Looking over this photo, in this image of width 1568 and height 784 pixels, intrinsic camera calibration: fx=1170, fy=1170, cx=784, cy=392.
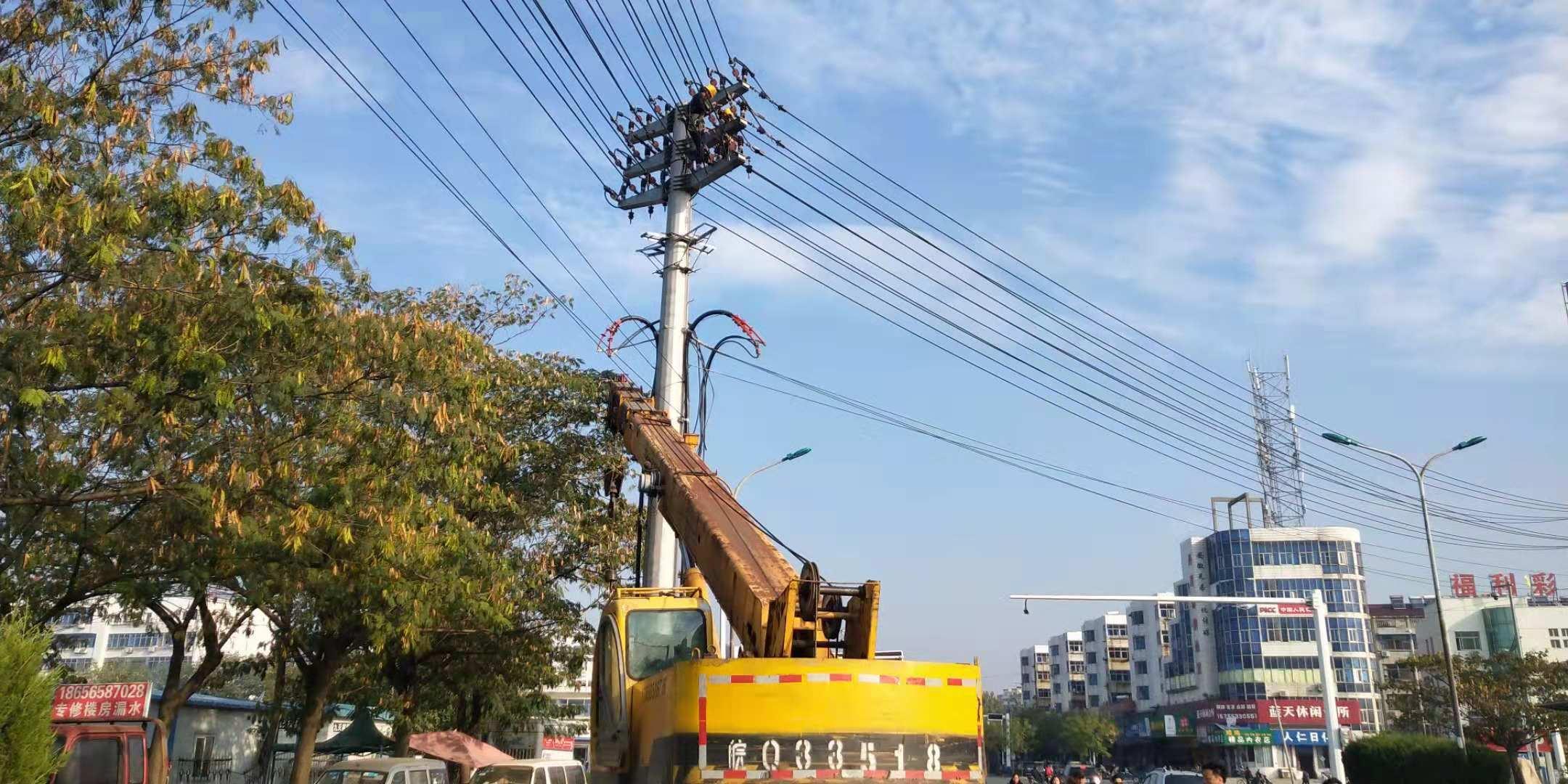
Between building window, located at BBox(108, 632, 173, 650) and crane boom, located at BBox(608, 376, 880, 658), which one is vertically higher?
building window, located at BBox(108, 632, 173, 650)

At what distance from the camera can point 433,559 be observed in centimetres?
1585

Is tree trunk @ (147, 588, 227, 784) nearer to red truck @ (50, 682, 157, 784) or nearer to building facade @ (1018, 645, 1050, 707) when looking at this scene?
red truck @ (50, 682, 157, 784)

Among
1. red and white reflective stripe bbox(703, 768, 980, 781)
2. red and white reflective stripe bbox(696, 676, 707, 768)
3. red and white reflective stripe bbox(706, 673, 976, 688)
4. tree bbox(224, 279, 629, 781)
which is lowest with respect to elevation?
red and white reflective stripe bbox(703, 768, 980, 781)

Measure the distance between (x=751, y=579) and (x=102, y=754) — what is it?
6.55 meters

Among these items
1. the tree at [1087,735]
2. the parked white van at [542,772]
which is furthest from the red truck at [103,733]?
the tree at [1087,735]

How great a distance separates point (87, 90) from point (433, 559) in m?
7.26

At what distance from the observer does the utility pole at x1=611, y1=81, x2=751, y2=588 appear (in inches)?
838

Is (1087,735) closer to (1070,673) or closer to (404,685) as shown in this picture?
(1070,673)

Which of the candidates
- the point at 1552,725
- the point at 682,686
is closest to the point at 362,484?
the point at 682,686

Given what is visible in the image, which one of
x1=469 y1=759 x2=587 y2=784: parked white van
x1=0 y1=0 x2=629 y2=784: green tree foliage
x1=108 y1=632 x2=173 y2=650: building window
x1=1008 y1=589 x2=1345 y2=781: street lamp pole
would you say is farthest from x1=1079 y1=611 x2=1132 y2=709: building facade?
x1=0 y1=0 x2=629 y2=784: green tree foliage

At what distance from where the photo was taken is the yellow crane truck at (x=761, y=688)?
327 inches

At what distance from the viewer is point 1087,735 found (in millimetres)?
100688

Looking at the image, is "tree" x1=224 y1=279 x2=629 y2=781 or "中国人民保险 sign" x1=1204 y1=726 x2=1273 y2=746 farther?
"中国人民保险 sign" x1=1204 y1=726 x2=1273 y2=746

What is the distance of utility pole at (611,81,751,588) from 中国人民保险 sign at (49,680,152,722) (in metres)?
9.17
